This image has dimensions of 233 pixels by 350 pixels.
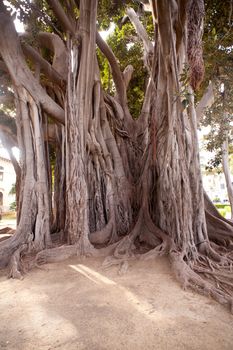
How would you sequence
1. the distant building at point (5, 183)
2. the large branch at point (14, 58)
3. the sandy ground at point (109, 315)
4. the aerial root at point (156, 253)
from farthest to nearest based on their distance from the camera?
the distant building at point (5, 183) → the large branch at point (14, 58) → the aerial root at point (156, 253) → the sandy ground at point (109, 315)

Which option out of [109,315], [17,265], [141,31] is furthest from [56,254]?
[141,31]

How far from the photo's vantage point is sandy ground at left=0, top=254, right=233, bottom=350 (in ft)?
4.20

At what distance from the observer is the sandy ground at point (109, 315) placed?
1.28m

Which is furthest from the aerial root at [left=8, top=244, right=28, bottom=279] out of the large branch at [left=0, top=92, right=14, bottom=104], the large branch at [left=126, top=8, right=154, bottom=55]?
the large branch at [left=126, top=8, right=154, bottom=55]

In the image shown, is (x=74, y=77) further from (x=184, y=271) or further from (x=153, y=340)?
(x=153, y=340)

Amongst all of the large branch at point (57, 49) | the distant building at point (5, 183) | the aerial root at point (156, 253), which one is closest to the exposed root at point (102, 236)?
the aerial root at point (156, 253)

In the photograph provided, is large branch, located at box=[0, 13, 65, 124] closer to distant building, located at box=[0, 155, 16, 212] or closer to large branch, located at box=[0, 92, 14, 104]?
large branch, located at box=[0, 92, 14, 104]

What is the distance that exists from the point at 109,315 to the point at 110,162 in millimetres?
2878

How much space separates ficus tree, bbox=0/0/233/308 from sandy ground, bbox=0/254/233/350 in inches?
12.1

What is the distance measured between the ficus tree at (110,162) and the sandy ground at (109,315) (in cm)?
31

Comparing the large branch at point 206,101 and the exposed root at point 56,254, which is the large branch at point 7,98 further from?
the large branch at point 206,101

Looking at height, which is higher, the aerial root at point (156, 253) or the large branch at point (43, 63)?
the large branch at point (43, 63)

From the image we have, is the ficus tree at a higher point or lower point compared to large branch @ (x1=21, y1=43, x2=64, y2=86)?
lower

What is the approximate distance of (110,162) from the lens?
4188 mm
